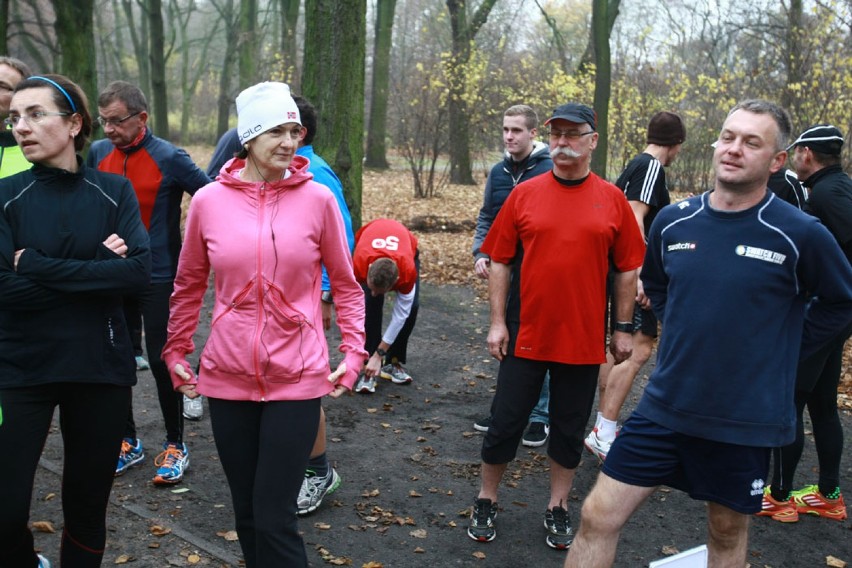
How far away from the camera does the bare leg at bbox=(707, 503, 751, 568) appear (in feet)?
10.9

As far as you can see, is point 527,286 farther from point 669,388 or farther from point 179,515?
point 179,515

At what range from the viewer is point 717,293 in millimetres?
3186

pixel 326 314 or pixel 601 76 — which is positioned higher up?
pixel 601 76

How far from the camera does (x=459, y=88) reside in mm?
22250

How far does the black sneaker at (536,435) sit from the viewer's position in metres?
6.18

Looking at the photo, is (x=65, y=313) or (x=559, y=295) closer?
(x=65, y=313)

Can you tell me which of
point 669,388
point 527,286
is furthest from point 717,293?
point 527,286

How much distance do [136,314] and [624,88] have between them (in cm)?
1805

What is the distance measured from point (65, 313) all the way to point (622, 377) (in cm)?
381

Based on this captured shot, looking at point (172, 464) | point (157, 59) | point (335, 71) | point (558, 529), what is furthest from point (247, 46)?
point (558, 529)

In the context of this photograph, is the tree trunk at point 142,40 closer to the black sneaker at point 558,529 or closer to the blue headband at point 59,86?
the blue headband at point 59,86

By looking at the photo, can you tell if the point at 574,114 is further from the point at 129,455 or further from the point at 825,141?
the point at 129,455

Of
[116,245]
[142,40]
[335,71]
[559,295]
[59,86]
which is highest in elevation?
[142,40]

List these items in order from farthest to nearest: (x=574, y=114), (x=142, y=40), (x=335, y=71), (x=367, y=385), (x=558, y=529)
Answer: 1. (x=142, y=40)
2. (x=335, y=71)
3. (x=367, y=385)
4. (x=558, y=529)
5. (x=574, y=114)
